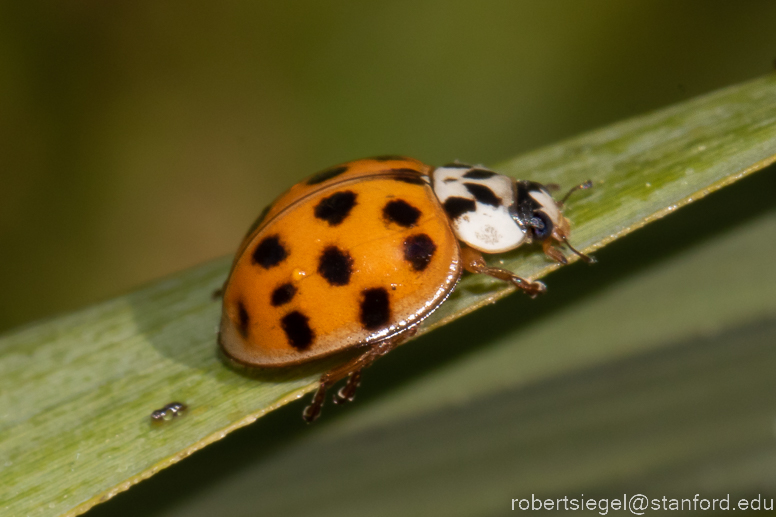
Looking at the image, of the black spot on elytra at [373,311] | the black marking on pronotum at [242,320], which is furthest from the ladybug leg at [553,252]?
the black marking on pronotum at [242,320]

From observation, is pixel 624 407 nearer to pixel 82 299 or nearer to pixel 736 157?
pixel 736 157

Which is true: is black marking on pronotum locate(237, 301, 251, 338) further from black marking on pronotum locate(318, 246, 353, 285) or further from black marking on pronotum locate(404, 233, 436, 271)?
black marking on pronotum locate(404, 233, 436, 271)

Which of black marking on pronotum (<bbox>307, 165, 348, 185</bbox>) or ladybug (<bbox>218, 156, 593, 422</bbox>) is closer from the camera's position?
ladybug (<bbox>218, 156, 593, 422</bbox>)

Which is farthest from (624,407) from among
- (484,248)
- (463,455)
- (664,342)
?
(484,248)

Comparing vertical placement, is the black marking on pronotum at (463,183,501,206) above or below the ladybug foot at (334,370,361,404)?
above

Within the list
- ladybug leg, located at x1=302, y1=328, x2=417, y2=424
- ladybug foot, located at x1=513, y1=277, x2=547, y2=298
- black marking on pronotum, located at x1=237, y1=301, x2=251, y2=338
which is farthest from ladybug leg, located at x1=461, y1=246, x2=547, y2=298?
black marking on pronotum, located at x1=237, y1=301, x2=251, y2=338

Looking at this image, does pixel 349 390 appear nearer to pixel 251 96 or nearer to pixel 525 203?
pixel 525 203

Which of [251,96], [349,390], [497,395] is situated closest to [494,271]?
[497,395]
